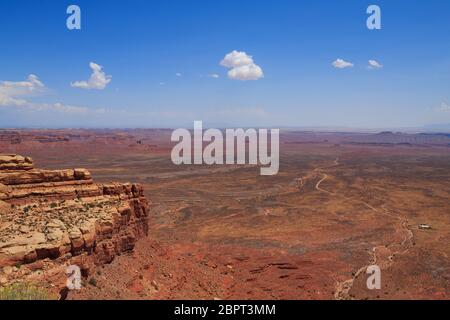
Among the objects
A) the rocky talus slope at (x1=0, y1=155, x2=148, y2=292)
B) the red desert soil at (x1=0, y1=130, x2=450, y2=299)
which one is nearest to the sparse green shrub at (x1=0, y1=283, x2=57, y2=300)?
the rocky talus slope at (x1=0, y1=155, x2=148, y2=292)

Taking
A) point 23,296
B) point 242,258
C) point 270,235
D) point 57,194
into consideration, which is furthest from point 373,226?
point 23,296

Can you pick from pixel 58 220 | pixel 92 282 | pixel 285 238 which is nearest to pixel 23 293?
pixel 92 282

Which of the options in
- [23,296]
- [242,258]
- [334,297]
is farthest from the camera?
[242,258]

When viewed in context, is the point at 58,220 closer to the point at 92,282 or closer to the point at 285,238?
the point at 92,282

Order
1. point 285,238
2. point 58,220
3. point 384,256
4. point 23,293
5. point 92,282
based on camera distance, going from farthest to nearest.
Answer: point 285,238 < point 384,256 < point 58,220 < point 92,282 < point 23,293

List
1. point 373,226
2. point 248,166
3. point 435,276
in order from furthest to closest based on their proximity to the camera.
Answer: point 248,166 < point 373,226 < point 435,276
